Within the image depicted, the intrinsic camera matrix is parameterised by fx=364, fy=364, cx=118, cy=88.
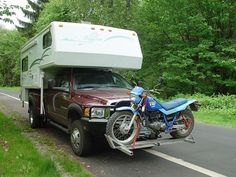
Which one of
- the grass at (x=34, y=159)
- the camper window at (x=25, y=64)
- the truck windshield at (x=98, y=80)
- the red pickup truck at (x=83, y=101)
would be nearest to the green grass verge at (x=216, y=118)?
the truck windshield at (x=98, y=80)

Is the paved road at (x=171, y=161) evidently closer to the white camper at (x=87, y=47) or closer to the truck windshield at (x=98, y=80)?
the truck windshield at (x=98, y=80)

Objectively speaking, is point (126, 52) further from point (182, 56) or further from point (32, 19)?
point (32, 19)

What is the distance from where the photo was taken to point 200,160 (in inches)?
284

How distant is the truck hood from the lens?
723cm

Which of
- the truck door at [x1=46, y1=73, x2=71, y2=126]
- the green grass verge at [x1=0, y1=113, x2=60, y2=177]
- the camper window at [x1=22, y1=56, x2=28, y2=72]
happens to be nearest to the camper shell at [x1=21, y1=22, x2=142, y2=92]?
the truck door at [x1=46, y1=73, x2=71, y2=126]

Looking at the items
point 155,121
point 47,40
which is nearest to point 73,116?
point 155,121

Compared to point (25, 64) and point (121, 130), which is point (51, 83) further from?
point (25, 64)

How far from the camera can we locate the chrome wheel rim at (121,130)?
22.4 ft

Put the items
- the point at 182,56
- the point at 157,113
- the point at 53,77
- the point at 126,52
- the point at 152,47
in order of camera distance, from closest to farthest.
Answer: the point at 157,113 → the point at 126,52 → the point at 53,77 → the point at 182,56 → the point at 152,47

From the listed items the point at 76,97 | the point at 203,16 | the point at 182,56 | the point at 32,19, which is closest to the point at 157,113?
the point at 76,97

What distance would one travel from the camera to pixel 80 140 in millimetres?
7352

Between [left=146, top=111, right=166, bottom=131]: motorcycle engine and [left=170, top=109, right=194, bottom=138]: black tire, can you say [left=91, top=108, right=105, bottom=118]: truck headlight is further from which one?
[left=170, top=109, right=194, bottom=138]: black tire

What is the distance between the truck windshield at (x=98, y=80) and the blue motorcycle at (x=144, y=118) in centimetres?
178

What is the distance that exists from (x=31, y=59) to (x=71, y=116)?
4.24 meters
